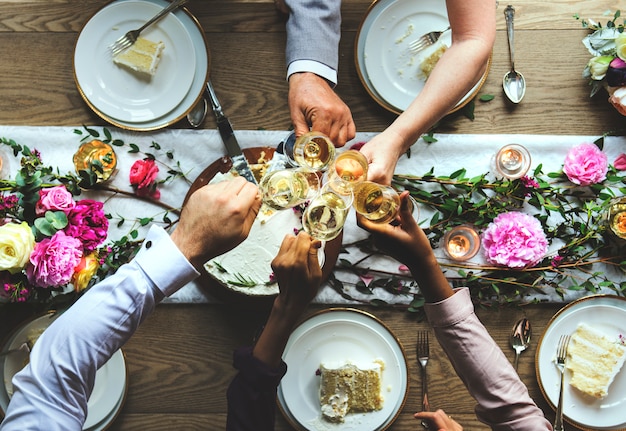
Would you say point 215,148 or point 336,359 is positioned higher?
point 215,148

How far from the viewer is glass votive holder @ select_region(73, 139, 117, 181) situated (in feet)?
5.88

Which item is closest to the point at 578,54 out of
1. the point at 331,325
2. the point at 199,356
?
the point at 331,325

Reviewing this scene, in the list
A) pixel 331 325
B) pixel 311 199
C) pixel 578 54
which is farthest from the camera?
pixel 578 54

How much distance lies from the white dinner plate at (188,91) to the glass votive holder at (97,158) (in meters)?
0.09

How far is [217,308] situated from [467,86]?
1097 mm

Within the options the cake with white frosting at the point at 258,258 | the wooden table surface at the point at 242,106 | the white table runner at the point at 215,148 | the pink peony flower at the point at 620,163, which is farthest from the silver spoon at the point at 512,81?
the cake with white frosting at the point at 258,258

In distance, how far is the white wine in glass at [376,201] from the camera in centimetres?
141

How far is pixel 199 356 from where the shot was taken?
1856 mm

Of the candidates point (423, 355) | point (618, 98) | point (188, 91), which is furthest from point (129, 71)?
point (618, 98)

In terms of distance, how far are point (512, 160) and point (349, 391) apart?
3.18 feet

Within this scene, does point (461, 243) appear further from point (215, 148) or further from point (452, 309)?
point (215, 148)

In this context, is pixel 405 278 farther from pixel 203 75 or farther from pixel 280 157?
pixel 203 75

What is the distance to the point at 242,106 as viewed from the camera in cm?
189

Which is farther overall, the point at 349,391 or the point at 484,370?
the point at 349,391
